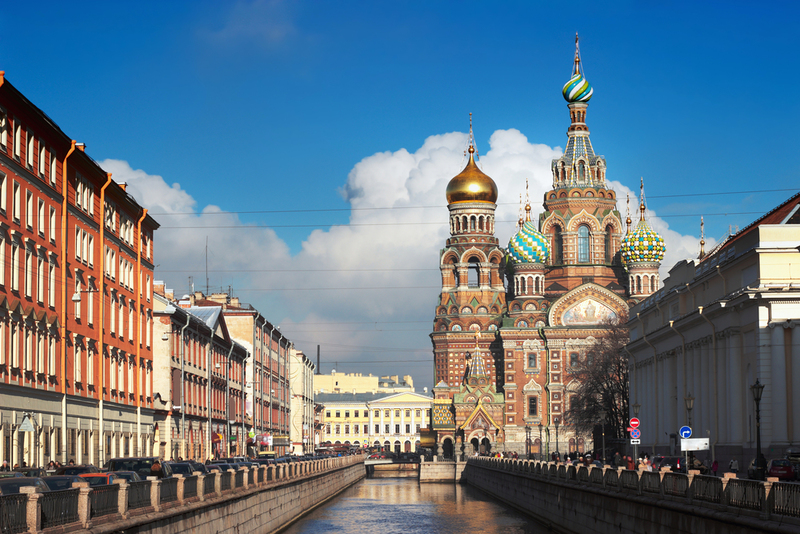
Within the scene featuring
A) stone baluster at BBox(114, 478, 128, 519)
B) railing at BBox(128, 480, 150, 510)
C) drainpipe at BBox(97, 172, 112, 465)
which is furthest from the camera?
drainpipe at BBox(97, 172, 112, 465)

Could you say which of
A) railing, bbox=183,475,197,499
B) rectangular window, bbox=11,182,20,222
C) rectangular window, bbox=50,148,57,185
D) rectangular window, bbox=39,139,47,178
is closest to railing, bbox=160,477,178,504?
railing, bbox=183,475,197,499

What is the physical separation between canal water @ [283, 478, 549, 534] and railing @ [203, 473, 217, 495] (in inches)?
532

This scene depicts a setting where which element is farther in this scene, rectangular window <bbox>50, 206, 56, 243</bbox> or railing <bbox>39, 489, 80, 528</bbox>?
rectangular window <bbox>50, 206, 56, 243</bbox>

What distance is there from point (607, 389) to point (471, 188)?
6287cm

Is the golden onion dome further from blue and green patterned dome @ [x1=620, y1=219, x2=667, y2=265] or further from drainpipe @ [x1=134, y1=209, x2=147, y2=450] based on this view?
drainpipe @ [x1=134, y1=209, x2=147, y2=450]

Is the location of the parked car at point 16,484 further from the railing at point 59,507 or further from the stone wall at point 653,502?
the stone wall at point 653,502

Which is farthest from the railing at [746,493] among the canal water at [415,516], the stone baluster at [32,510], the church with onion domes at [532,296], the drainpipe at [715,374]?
the church with onion domes at [532,296]

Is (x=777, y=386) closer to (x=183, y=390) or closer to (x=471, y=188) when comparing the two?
(x=183, y=390)

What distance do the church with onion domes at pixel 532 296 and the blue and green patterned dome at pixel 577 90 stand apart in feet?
0.55

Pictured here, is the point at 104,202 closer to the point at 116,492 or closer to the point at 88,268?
the point at 88,268

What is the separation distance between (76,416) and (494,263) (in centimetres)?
10349

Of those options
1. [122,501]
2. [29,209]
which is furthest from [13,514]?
[29,209]

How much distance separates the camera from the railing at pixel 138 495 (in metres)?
20.7

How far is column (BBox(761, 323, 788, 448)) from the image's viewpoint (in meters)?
48.8
